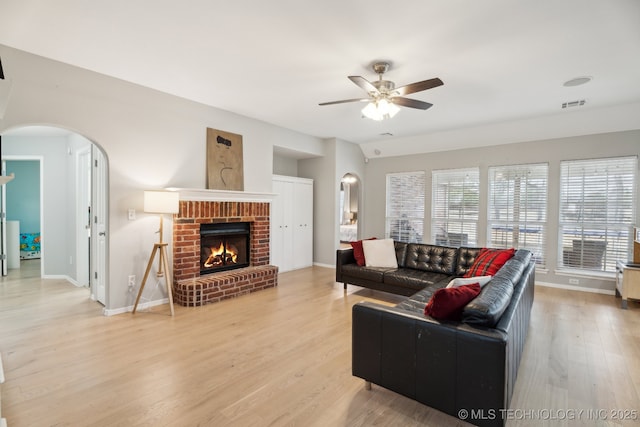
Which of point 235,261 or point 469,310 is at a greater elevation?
point 469,310

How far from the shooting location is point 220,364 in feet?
8.60

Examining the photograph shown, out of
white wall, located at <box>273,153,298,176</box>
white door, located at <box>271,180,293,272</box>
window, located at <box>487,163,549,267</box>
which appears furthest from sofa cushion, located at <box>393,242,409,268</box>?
white wall, located at <box>273,153,298,176</box>

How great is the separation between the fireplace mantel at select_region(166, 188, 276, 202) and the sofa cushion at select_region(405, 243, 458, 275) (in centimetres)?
244

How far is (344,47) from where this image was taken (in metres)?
2.86

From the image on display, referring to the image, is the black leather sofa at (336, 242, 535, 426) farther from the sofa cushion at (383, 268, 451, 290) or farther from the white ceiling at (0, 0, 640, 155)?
the white ceiling at (0, 0, 640, 155)

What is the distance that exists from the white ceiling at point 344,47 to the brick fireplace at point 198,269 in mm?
1493

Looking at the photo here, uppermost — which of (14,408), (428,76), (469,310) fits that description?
(428,76)

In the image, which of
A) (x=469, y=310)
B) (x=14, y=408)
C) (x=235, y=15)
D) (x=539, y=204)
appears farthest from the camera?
(x=539, y=204)

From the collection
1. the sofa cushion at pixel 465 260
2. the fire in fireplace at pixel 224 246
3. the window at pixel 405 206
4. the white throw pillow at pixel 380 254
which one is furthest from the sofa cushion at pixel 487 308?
the window at pixel 405 206

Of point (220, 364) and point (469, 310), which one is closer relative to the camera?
point (469, 310)

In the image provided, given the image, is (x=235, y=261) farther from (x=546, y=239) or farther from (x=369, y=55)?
(x=546, y=239)

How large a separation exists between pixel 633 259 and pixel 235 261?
586 centimetres

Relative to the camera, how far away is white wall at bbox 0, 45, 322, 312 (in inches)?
122

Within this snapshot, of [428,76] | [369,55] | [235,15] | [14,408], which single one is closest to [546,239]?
[428,76]
